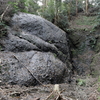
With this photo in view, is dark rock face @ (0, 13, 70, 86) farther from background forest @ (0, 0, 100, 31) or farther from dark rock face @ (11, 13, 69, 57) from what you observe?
background forest @ (0, 0, 100, 31)

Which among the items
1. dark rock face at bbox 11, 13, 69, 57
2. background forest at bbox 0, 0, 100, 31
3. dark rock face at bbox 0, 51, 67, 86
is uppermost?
background forest at bbox 0, 0, 100, 31

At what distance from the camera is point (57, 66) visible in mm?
7879

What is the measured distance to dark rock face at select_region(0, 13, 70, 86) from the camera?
19.8ft

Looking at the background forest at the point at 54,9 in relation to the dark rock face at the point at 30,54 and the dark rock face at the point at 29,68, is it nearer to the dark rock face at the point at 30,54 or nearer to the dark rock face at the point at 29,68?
the dark rock face at the point at 30,54

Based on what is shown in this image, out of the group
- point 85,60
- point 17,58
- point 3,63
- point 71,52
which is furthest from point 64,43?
point 3,63

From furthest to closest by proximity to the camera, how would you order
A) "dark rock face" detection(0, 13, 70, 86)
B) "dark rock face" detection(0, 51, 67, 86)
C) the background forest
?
the background forest, "dark rock face" detection(0, 13, 70, 86), "dark rock face" detection(0, 51, 67, 86)

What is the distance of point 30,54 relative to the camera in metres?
7.67

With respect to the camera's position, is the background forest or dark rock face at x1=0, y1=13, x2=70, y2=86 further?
the background forest

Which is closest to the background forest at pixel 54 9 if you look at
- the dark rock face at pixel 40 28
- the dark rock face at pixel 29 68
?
the dark rock face at pixel 40 28

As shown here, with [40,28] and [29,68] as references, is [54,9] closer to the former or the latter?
[40,28]

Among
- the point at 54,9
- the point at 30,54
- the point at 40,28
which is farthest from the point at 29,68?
the point at 54,9

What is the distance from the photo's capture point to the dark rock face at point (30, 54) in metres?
6.04

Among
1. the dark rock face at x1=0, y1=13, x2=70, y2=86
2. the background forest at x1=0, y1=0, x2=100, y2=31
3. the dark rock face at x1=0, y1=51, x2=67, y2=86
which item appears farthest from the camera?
the background forest at x1=0, y1=0, x2=100, y2=31

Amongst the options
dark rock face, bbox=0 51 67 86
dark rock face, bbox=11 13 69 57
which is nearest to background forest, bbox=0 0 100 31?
dark rock face, bbox=11 13 69 57
